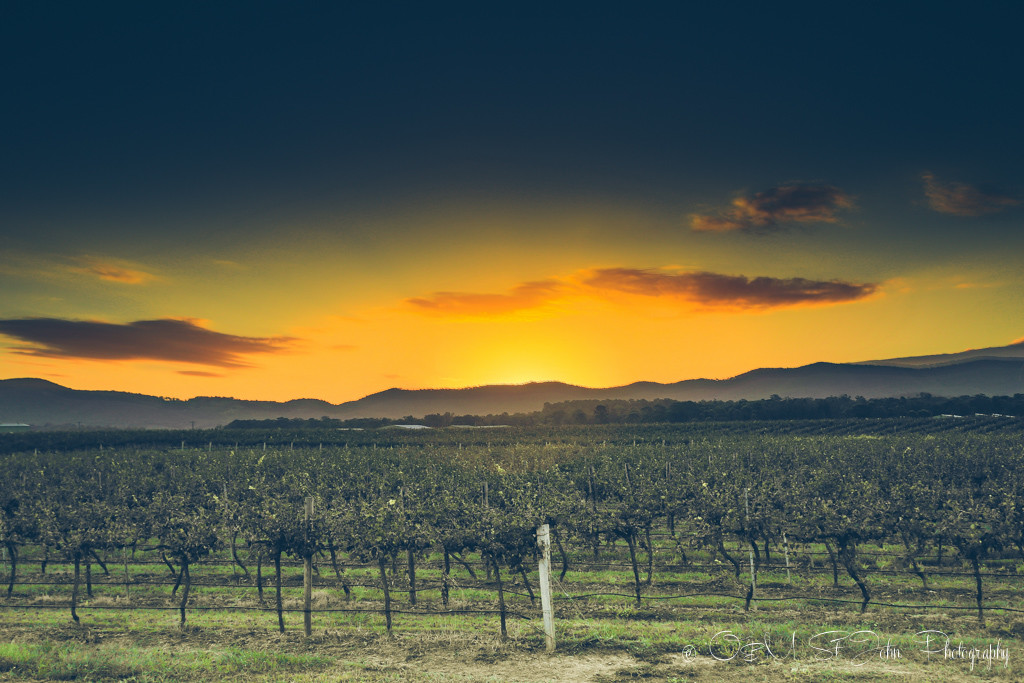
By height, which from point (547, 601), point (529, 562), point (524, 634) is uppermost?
point (547, 601)

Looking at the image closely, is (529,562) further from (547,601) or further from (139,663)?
(139,663)

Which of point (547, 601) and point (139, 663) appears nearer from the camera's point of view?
point (139, 663)

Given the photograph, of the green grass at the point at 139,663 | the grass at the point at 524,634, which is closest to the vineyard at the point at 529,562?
the grass at the point at 524,634

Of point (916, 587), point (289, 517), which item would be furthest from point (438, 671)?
point (916, 587)

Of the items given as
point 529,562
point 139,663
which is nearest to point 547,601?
point 139,663

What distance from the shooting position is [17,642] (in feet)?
50.5

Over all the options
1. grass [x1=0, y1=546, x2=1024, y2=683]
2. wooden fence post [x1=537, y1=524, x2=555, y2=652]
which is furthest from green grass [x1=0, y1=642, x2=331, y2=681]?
wooden fence post [x1=537, y1=524, x2=555, y2=652]

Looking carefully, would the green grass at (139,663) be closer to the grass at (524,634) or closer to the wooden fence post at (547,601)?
the grass at (524,634)

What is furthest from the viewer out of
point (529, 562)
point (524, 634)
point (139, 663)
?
point (529, 562)

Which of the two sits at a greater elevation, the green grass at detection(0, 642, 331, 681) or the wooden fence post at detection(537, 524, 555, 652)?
the wooden fence post at detection(537, 524, 555, 652)

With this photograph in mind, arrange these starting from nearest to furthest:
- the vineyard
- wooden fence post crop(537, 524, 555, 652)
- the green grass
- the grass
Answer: the grass, the green grass, wooden fence post crop(537, 524, 555, 652), the vineyard

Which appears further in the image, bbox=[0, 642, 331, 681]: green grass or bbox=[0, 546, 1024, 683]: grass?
bbox=[0, 642, 331, 681]: green grass

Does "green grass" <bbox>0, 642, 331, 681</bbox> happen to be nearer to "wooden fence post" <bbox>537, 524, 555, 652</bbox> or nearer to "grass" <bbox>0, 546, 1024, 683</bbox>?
"grass" <bbox>0, 546, 1024, 683</bbox>

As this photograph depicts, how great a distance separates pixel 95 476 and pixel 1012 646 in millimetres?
41261
